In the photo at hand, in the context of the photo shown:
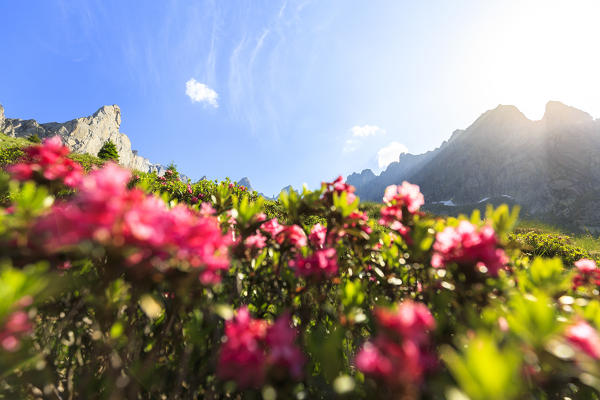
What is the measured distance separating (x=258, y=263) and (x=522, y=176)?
116 m

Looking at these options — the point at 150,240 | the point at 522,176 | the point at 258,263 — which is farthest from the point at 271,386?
the point at 522,176

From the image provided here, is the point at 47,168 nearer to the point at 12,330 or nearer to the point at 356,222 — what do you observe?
the point at 12,330

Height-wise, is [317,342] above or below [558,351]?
above

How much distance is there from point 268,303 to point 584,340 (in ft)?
5.57

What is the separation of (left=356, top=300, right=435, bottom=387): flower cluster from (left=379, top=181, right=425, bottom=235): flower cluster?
104 centimetres

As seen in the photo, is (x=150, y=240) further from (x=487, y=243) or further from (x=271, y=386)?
(x=487, y=243)

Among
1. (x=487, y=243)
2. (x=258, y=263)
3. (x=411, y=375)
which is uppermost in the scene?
(x=258, y=263)

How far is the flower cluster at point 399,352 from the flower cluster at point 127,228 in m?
0.74

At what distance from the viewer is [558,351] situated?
95cm

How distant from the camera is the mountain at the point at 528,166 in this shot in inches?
2842

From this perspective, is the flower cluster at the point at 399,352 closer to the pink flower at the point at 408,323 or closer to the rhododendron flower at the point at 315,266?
the pink flower at the point at 408,323

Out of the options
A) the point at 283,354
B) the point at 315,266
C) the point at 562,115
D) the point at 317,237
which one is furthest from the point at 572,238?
the point at 562,115

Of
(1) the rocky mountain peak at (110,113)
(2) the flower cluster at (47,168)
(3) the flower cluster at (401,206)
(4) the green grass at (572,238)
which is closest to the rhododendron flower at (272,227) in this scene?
(3) the flower cluster at (401,206)

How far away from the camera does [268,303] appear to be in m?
1.97
